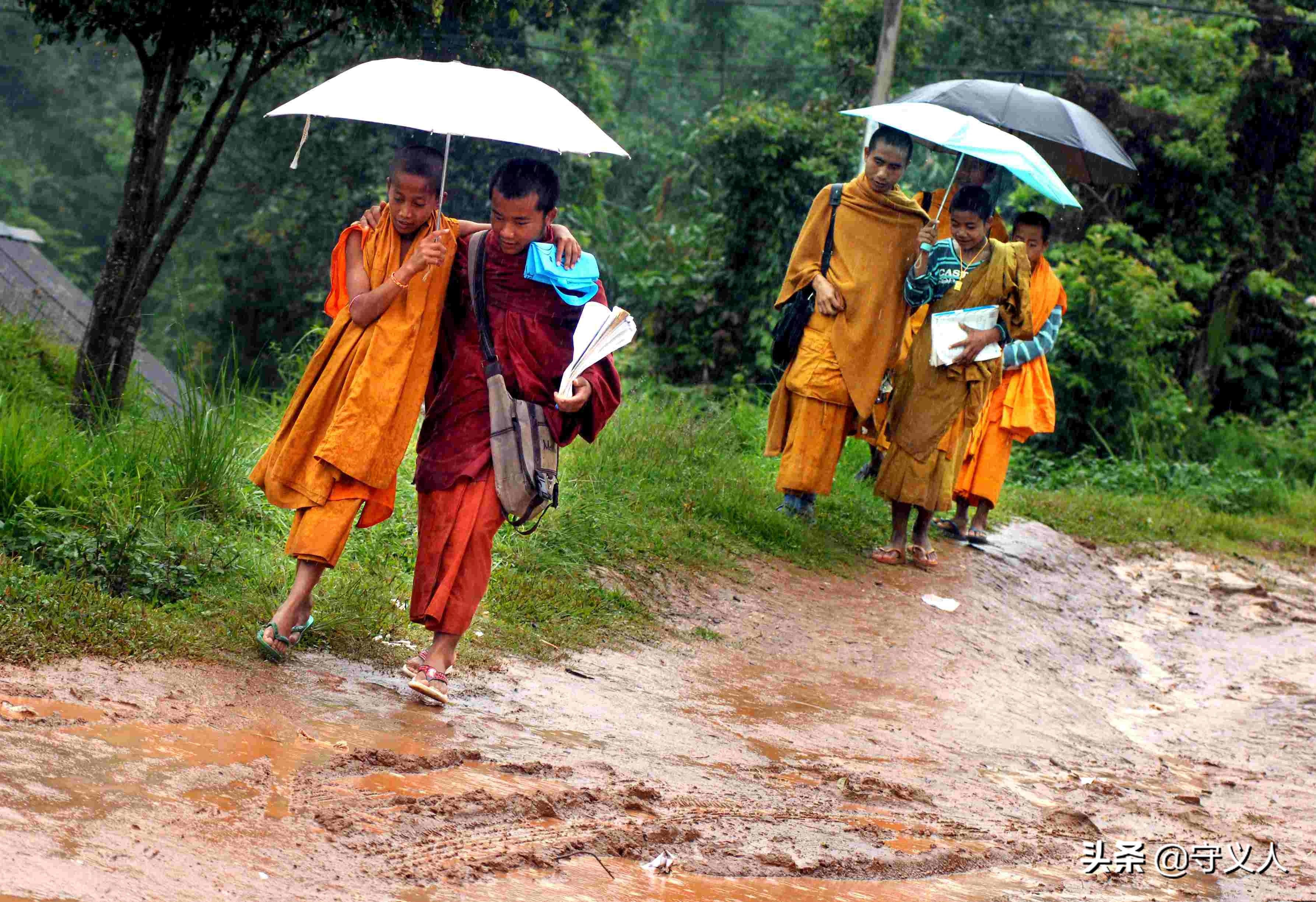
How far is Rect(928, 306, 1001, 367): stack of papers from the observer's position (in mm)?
7336

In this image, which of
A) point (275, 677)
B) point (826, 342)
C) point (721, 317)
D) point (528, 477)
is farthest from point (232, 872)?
point (721, 317)

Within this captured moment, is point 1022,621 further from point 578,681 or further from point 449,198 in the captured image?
point 449,198

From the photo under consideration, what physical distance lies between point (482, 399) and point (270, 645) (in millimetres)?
1025

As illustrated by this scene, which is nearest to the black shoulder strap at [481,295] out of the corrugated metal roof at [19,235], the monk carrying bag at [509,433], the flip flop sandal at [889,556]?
the monk carrying bag at [509,433]

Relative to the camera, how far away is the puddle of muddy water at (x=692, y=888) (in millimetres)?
3117

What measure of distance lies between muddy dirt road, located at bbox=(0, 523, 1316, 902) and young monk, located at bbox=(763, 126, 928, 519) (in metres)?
0.98

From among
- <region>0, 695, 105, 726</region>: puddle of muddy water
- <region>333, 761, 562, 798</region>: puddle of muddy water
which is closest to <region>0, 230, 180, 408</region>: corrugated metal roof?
<region>0, 695, 105, 726</region>: puddle of muddy water

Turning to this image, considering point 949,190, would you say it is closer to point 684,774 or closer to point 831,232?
point 831,232

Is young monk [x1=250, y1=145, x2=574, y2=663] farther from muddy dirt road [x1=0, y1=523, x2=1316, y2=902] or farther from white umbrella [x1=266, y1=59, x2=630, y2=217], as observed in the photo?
muddy dirt road [x1=0, y1=523, x2=1316, y2=902]

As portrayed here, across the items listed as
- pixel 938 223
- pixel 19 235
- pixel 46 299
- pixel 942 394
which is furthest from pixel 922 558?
pixel 19 235

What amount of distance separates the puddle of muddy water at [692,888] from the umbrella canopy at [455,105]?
2.04 meters

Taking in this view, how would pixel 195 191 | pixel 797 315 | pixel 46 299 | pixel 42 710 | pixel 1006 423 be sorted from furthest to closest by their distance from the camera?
pixel 46 299, pixel 1006 423, pixel 797 315, pixel 195 191, pixel 42 710

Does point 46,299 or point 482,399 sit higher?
point 482,399

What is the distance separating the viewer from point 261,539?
568cm
